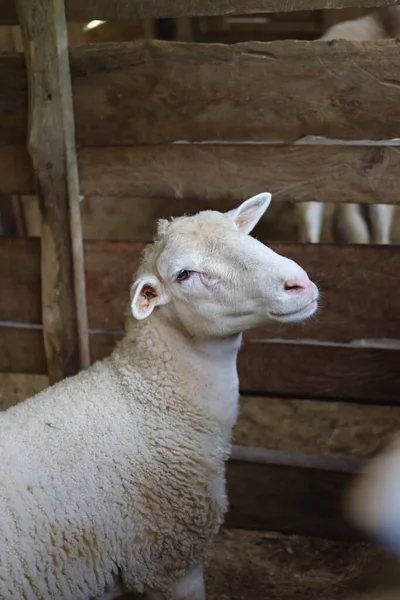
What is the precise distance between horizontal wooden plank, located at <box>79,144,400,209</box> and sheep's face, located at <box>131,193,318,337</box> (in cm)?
71

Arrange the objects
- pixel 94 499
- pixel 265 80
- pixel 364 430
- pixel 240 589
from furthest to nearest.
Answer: pixel 364 430 → pixel 240 589 → pixel 265 80 → pixel 94 499

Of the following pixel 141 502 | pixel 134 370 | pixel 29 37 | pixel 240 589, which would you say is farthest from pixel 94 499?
pixel 29 37

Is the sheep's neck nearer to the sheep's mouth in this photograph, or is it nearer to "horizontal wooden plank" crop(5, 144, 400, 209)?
the sheep's mouth

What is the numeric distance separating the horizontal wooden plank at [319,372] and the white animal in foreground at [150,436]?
81cm

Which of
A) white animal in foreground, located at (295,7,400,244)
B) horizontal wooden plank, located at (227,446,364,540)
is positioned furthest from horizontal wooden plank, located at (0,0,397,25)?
horizontal wooden plank, located at (227,446,364,540)

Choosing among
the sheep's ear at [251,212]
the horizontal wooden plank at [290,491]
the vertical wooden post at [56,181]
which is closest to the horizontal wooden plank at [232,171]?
the vertical wooden post at [56,181]

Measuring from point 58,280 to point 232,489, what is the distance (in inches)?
51.4

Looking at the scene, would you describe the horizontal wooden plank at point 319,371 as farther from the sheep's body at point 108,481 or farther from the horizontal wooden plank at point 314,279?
the sheep's body at point 108,481

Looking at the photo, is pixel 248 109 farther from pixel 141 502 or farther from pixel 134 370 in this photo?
pixel 141 502

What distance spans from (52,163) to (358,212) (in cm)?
267

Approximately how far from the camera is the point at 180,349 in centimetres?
252

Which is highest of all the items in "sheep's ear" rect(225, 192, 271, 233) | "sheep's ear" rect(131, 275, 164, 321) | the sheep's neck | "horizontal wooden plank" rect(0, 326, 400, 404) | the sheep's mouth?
"sheep's ear" rect(225, 192, 271, 233)

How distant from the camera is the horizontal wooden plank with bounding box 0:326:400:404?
10.8ft

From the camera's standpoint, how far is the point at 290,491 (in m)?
3.45
